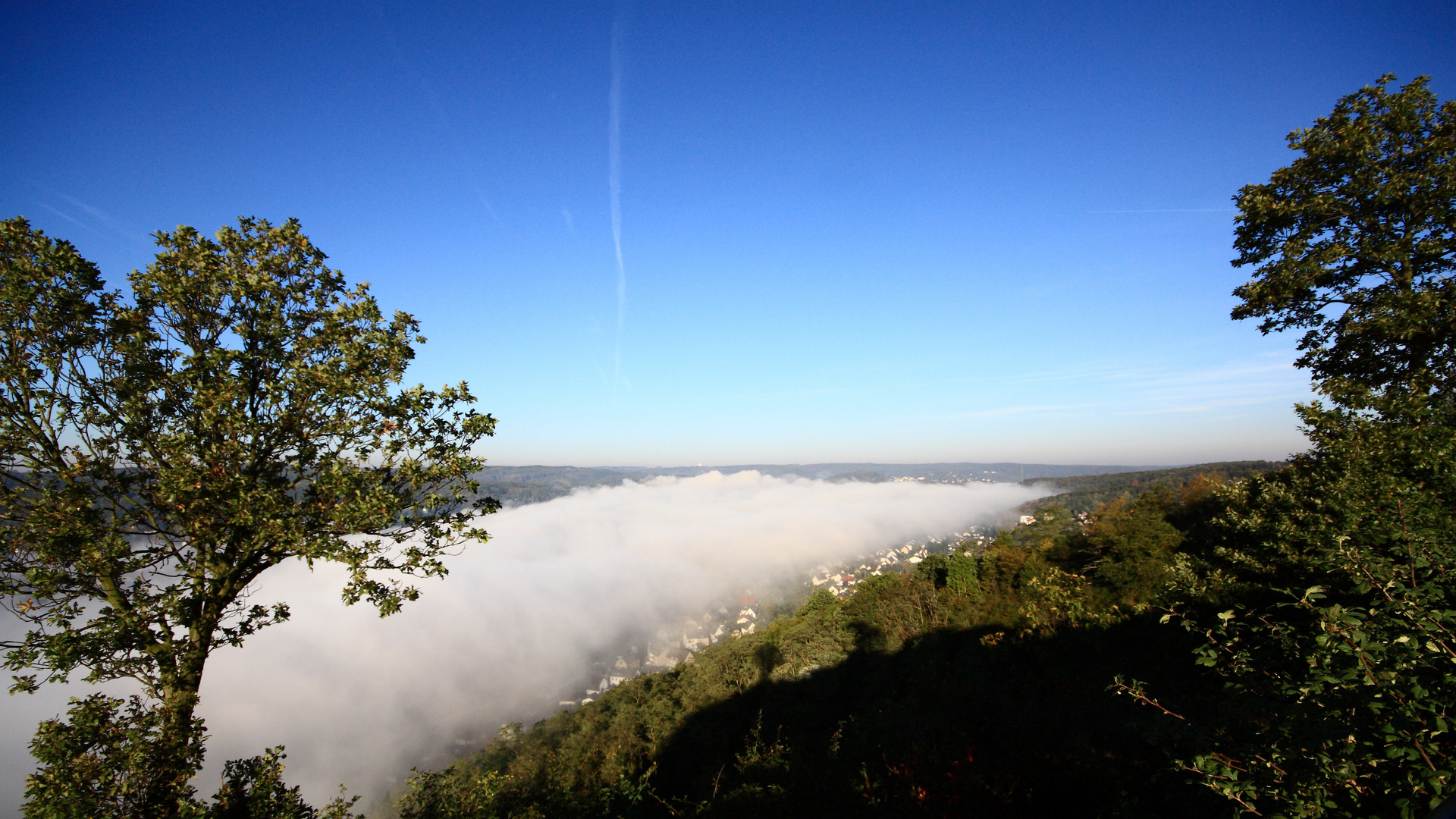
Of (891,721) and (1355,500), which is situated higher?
(1355,500)

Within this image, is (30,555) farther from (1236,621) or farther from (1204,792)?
(1204,792)

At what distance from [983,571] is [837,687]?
19930 mm

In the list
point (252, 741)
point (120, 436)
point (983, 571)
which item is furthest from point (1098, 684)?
point (252, 741)

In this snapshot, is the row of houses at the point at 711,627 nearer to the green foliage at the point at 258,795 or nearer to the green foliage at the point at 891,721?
the green foliage at the point at 891,721

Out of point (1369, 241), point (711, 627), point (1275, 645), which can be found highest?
point (1369, 241)

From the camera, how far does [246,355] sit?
318 inches

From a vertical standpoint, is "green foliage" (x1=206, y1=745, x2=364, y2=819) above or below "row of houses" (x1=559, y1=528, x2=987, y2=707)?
above

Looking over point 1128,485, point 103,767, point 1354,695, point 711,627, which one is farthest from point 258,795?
point 1128,485

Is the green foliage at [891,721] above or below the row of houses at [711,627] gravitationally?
above

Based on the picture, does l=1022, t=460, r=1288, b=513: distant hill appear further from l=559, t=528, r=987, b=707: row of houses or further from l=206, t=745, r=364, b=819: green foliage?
l=206, t=745, r=364, b=819: green foliage

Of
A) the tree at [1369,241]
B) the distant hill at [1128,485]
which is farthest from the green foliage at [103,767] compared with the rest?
the distant hill at [1128,485]

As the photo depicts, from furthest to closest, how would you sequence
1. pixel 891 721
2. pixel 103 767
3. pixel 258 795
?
pixel 891 721
pixel 258 795
pixel 103 767

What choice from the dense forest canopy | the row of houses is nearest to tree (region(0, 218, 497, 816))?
the dense forest canopy

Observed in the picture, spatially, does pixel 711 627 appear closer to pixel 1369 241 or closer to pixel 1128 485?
pixel 1128 485
